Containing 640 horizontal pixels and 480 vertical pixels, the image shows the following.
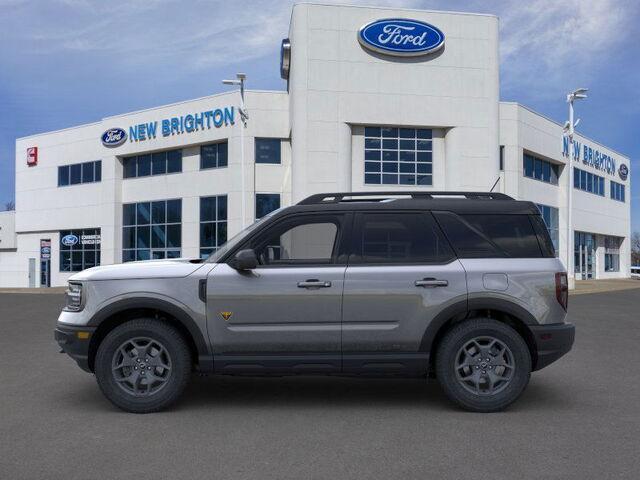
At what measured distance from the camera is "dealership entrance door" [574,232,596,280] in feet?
147

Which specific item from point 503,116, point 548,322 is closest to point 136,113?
point 503,116

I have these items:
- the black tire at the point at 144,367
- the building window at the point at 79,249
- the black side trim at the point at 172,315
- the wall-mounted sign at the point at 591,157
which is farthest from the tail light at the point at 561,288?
the wall-mounted sign at the point at 591,157

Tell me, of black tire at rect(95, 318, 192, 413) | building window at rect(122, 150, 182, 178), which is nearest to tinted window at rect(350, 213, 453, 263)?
black tire at rect(95, 318, 192, 413)

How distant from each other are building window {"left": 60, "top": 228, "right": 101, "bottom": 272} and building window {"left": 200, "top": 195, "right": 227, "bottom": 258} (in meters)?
8.14

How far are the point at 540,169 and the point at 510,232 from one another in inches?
1398

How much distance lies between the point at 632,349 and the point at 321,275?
6603 mm

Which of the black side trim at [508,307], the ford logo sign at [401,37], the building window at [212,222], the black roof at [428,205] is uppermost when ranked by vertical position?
the ford logo sign at [401,37]

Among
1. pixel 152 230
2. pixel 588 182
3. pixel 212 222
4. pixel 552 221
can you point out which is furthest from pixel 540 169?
pixel 152 230

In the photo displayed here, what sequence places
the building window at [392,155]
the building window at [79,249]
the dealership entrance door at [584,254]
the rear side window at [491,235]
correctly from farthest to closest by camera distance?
the dealership entrance door at [584,254]
the building window at [79,249]
the building window at [392,155]
the rear side window at [491,235]

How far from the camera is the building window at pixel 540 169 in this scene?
123 feet

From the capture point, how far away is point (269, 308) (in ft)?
18.2

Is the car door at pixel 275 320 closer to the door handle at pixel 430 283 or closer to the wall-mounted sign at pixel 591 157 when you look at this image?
the door handle at pixel 430 283

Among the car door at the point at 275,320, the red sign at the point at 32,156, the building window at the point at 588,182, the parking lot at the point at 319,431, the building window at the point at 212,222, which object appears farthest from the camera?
the building window at the point at 588,182

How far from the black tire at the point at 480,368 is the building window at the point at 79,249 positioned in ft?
117
